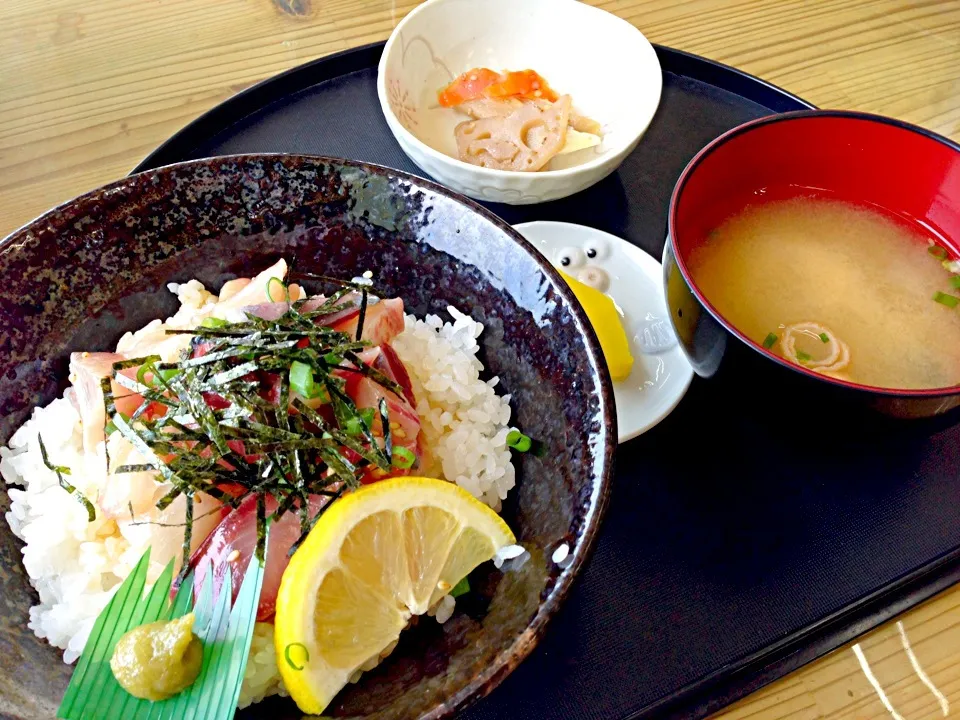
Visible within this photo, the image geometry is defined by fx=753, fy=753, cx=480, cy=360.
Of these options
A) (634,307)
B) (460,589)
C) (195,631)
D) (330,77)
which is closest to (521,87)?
(330,77)

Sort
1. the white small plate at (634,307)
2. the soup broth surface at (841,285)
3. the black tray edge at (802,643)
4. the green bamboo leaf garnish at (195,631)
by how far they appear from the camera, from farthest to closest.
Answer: the white small plate at (634,307) → the soup broth surface at (841,285) → the black tray edge at (802,643) → the green bamboo leaf garnish at (195,631)

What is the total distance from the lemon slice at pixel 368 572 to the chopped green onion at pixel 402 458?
0.07 metres

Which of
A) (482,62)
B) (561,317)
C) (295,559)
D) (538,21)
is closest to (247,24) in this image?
(482,62)

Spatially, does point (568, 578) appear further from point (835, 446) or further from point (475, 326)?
point (835, 446)

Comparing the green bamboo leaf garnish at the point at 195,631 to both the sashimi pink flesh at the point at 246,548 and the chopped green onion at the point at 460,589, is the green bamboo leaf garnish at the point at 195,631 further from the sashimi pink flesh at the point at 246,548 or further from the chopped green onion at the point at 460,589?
the chopped green onion at the point at 460,589

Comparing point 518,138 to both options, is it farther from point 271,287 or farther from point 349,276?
point 271,287

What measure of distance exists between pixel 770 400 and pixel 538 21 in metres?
1.40

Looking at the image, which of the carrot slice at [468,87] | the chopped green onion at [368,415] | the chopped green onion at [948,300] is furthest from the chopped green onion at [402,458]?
the carrot slice at [468,87]

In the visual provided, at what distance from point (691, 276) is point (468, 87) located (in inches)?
39.8

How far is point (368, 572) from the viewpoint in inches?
40.8

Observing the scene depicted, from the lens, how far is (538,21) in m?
2.16

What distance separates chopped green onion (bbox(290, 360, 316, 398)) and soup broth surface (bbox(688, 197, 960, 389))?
2.49 feet

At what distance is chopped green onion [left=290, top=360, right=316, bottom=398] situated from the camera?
112 cm

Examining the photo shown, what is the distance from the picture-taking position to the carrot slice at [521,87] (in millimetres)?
2020
